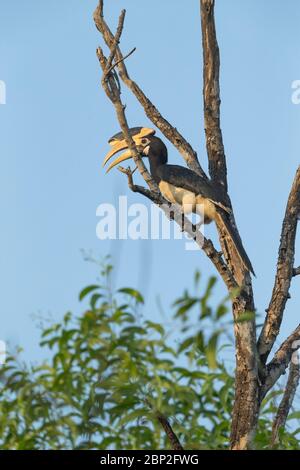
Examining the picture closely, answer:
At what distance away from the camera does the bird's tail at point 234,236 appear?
6.16 m

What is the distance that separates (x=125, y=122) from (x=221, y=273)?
1.22 metres

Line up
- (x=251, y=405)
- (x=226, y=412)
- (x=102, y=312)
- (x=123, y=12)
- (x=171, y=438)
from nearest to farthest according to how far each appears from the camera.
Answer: (x=102, y=312), (x=171, y=438), (x=226, y=412), (x=251, y=405), (x=123, y=12)

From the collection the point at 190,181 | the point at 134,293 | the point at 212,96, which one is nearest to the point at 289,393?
the point at 190,181

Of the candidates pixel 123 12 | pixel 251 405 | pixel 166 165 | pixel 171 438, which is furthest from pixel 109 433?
pixel 166 165

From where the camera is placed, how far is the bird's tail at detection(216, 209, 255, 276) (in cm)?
616

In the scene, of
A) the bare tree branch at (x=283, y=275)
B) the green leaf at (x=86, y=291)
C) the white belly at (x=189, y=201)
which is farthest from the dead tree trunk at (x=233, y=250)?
the green leaf at (x=86, y=291)

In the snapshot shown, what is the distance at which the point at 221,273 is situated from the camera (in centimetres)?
582

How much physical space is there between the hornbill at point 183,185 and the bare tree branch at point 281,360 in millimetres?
568

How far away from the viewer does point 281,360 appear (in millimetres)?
5949

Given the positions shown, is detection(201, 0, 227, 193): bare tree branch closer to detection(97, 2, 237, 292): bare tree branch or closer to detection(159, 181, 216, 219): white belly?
detection(159, 181, 216, 219): white belly

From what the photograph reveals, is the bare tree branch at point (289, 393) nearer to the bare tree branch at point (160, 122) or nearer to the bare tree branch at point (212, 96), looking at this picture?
the bare tree branch at point (212, 96)

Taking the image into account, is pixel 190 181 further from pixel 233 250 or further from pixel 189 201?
pixel 233 250

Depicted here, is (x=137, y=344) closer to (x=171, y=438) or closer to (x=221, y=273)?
(x=171, y=438)

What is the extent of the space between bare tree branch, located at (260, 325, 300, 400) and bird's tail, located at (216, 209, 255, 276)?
21.7 inches
